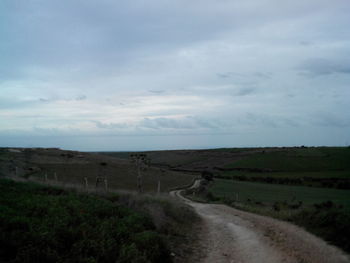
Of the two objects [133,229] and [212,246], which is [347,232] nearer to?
[212,246]

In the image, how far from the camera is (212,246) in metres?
11.5

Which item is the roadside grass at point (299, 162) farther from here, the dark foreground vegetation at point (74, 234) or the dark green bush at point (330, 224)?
the dark foreground vegetation at point (74, 234)

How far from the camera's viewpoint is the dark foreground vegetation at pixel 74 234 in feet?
22.6

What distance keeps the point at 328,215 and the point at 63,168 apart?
49.8 meters

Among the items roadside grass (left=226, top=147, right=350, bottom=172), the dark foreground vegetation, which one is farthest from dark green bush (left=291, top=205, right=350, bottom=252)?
roadside grass (left=226, top=147, right=350, bottom=172)

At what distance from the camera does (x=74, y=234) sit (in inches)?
325

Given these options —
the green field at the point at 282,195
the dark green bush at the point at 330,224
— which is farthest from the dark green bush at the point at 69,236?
the green field at the point at 282,195

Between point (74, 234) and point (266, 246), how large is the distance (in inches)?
262

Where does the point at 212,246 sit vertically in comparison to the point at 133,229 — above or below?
below

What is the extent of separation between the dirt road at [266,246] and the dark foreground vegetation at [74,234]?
1.57 metres

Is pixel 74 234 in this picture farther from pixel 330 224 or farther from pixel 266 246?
pixel 330 224

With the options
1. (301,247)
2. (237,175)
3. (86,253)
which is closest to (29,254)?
(86,253)

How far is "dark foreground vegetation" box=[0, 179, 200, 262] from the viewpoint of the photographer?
6902 mm

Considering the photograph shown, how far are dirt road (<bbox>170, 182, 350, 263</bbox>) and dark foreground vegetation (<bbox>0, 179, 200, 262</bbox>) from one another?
157 centimetres
